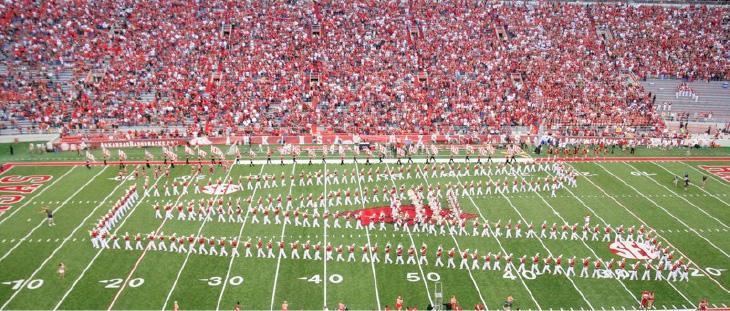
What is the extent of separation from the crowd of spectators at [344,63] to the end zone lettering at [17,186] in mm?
7498

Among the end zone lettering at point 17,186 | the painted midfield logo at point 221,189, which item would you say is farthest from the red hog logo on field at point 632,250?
the end zone lettering at point 17,186

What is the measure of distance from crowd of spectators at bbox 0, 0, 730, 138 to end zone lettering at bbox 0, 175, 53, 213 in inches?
295

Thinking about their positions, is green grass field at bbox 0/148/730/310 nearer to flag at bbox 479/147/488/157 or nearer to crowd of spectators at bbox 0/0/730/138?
flag at bbox 479/147/488/157

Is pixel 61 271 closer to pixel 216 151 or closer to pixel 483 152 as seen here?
pixel 216 151

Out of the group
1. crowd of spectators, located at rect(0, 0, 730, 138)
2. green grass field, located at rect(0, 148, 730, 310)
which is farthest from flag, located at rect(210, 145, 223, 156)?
crowd of spectators, located at rect(0, 0, 730, 138)

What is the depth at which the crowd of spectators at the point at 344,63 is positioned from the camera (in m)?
40.4

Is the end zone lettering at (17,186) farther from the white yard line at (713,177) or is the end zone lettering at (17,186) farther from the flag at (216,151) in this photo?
the white yard line at (713,177)

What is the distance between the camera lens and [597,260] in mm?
22672

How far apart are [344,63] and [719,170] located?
24.7m

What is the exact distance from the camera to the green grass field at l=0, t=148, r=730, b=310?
66.8ft

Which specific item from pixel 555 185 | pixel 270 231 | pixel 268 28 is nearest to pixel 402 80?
pixel 268 28

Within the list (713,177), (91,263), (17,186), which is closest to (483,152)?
(713,177)

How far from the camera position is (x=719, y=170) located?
35.2 metres

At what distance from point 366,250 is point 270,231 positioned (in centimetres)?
425
